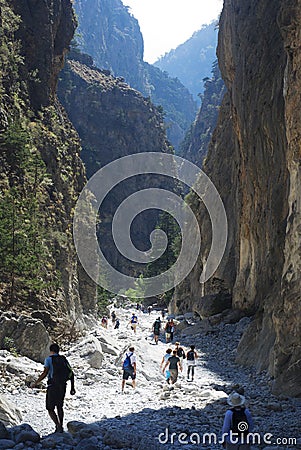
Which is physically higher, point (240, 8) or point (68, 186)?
point (240, 8)

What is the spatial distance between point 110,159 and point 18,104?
58.1 m

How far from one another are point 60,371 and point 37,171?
13.6m

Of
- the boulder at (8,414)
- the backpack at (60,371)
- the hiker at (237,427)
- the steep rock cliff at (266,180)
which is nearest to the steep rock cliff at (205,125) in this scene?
the steep rock cliff at (266,180)

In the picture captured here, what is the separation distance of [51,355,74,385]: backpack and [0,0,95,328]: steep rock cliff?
798 cm

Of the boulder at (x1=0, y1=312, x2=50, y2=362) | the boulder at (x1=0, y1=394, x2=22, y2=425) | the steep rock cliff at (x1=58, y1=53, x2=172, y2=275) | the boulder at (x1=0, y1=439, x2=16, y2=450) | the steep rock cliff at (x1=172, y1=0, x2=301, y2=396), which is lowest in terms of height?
the boulder at (x1=0, y1=439, x2=16, y2=450)

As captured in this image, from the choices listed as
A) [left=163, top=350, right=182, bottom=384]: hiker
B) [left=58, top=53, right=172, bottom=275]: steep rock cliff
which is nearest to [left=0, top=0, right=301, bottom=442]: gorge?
[left=163, top=350, right=182, bottom=384]: hiker

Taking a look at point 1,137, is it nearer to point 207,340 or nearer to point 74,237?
point 74,237

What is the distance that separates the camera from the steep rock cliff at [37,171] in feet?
49.4

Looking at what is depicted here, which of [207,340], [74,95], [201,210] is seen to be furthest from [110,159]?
[207,340]

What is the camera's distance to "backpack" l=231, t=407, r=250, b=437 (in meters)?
5.01

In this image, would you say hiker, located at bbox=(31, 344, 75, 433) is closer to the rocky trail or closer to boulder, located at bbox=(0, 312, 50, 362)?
the rocky trail

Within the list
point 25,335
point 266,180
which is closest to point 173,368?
point 25,335

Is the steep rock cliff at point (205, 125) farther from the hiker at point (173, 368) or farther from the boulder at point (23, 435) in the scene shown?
the boulder at point (23, 435)

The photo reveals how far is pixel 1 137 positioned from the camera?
17.8 meters
